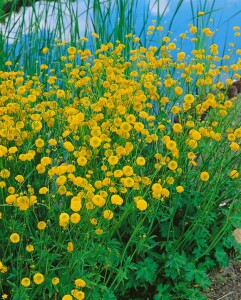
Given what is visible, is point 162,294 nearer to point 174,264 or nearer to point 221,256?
point 174,264

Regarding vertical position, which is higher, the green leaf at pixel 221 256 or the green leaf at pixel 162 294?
the green leaf at pixel 221 256

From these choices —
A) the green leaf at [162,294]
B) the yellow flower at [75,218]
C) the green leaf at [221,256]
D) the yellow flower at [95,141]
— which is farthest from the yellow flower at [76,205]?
the green leaf at [221,256]

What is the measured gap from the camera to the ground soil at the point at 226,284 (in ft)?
11.5

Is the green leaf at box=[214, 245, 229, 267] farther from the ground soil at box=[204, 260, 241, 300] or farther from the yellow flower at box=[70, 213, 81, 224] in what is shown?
the yellow flower at box=[70, 213, 81, 224]

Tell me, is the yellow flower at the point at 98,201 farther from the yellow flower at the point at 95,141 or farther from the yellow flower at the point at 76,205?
the yellow flower at the point at 95,141

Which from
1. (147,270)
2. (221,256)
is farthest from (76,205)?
(221,256)

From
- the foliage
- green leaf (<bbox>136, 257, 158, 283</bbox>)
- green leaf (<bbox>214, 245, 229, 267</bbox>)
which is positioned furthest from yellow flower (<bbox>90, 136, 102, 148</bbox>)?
green leaf (<bbox>214, 245, 229, 267</bbox>)

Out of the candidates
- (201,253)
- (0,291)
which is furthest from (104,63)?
(0,291)

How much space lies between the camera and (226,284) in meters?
3.57

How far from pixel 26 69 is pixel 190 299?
249cm

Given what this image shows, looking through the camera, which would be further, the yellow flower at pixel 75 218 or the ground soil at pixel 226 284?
the ground soil at pixel 226 284

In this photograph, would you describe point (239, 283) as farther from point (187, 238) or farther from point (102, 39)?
point (102, 39)

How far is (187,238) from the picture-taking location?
3.25 m

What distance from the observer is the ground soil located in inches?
137
